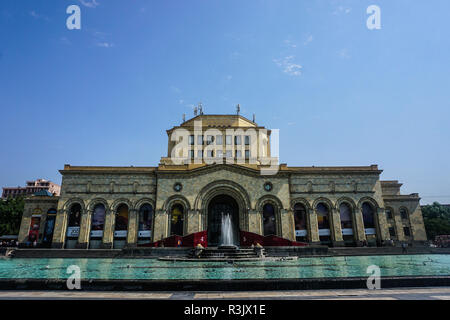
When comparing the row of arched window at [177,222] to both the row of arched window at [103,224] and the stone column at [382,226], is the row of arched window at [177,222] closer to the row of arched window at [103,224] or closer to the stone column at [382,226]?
the row of arched window at [103,224]

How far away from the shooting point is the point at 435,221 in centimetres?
4716

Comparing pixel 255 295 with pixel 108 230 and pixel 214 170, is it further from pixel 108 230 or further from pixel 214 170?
pixel 108 230

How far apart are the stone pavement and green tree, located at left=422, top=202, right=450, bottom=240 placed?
1945 inches

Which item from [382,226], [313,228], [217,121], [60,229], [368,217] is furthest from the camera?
[217,121]

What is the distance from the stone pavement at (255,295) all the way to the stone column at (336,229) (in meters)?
24.9

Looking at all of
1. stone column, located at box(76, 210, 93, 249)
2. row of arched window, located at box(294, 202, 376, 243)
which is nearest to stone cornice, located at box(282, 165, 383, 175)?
row of arched window, located at box(294, 202, 376, 243)

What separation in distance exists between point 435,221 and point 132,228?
5084 cm

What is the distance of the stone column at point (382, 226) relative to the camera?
3174 centimetres

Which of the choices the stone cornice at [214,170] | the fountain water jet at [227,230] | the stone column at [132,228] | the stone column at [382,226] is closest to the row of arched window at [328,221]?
the stone column at [382,226]

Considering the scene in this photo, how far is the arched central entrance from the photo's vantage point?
33.0m

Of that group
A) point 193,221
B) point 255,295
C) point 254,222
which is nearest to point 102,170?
point 193,221

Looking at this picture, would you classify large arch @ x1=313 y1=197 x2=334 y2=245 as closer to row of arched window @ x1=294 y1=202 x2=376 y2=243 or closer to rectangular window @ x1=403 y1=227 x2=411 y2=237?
row of arched window @ x1=294 y1=202 x2=376 y2=243
